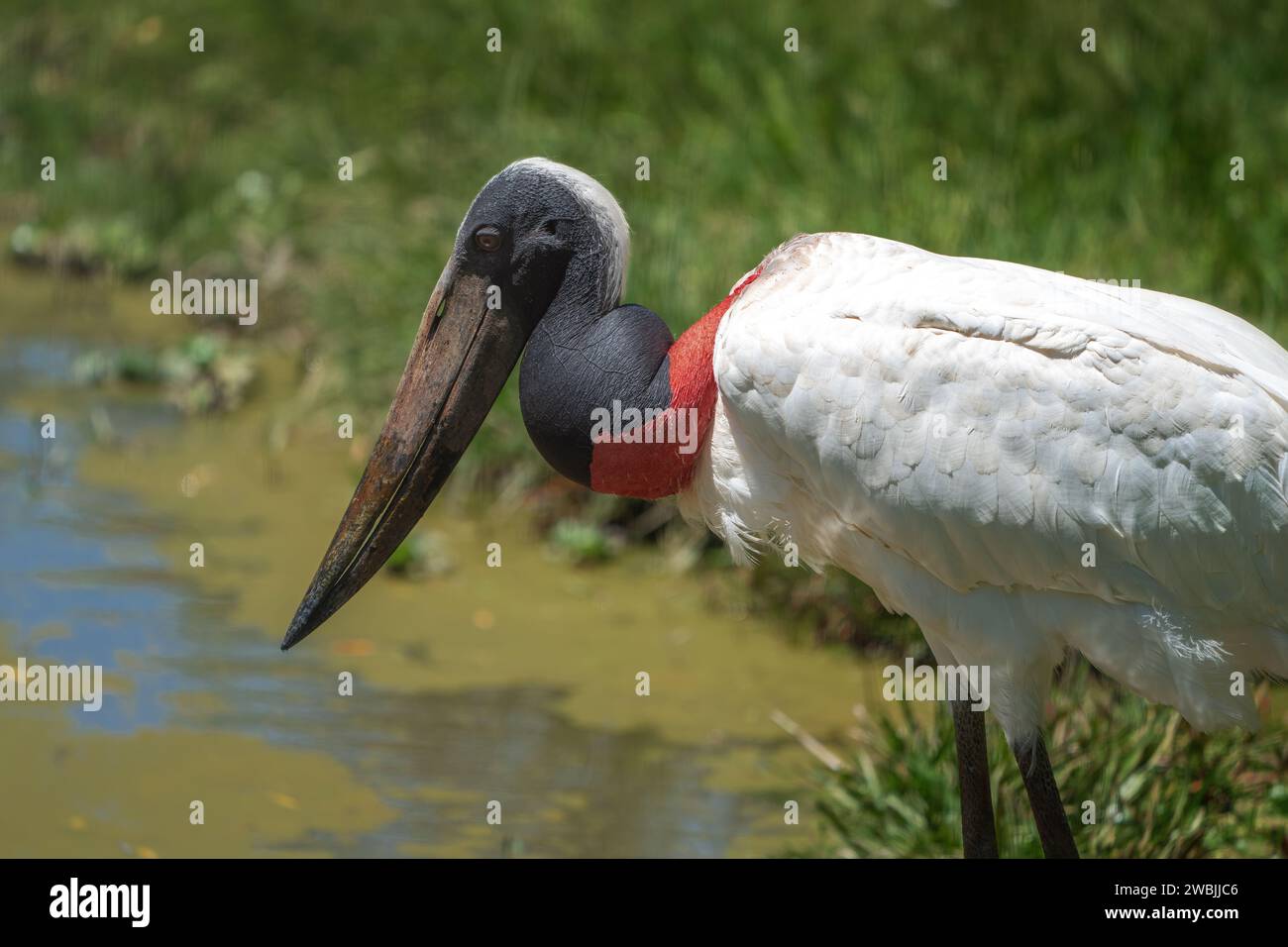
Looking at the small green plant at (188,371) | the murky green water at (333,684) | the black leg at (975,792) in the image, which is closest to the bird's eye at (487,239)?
the black leg at (975,792)

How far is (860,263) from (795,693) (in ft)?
7.03

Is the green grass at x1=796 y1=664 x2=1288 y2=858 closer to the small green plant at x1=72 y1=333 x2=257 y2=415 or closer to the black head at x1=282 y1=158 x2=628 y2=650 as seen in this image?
the black head at x1=282 y1=158 x2=628 y2=650

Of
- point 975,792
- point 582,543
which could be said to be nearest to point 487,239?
point 975,792

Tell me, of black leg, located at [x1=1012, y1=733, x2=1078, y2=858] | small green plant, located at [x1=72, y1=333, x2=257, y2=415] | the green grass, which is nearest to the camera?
black leg, located at [x1=1012, y1=733, x2=1078, y2=858]

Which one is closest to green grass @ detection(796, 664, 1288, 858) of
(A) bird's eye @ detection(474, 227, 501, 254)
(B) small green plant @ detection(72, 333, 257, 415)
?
(A) bird's eye @ detection(474, 227, 501, 254)

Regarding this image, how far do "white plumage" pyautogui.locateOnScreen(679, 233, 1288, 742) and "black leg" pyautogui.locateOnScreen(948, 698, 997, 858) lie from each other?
192 mm

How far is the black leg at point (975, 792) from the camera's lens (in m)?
3.99

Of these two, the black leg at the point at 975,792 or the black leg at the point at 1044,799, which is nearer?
the black leg at the point at 1044,799

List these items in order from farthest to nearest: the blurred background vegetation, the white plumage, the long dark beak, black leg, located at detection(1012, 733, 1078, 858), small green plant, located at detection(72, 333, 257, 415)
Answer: small green plant, located at detection(72, 333, 257, 415) → the blurred background vegetation → the long dark beak → black leg, located at detection(1012, 733, 1078, 858) → the white plumage

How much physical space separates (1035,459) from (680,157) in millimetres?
4358

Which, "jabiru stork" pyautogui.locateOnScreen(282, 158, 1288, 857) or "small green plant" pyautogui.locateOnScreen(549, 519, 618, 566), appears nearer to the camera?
"jabiru stork" pyautogui.locateOnScreen(282, 158, 1288, 857)

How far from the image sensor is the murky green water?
4.84 meters

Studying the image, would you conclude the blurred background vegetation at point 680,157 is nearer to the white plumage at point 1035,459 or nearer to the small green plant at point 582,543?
the small green plant at point 582,543
